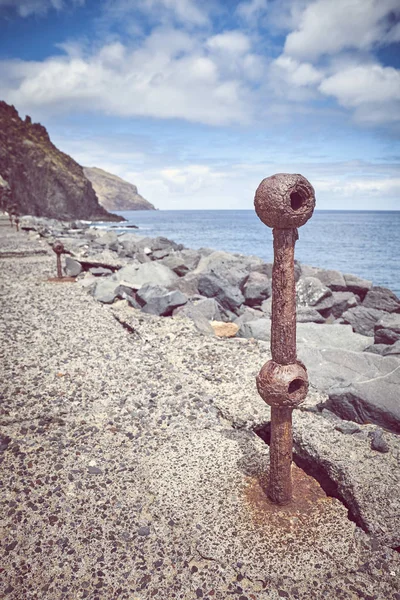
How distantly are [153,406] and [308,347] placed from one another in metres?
2.13

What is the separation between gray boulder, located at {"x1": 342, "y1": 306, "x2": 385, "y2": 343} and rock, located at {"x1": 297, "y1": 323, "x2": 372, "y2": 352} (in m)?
2.00

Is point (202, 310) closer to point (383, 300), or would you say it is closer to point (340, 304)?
point (340, 304)

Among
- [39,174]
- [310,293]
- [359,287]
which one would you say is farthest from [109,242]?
[39,174]

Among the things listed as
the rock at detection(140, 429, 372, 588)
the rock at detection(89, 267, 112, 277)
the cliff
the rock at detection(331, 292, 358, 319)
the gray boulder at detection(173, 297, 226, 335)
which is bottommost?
the rock at detection(331, 292, 358, 319)

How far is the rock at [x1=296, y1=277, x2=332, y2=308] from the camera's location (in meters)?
9.04

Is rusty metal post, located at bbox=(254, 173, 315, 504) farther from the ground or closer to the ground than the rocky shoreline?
farther from the ground

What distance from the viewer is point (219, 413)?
330cm

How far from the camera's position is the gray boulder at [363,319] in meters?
7.70

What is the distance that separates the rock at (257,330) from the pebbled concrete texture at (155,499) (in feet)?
3.89

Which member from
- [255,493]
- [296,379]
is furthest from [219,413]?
[296,379]

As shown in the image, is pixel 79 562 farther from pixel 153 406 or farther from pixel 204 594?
pixel 153 406

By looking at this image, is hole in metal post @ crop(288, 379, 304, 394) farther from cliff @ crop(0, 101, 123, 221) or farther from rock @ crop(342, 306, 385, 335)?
cliff @ crop(0, 101, 123, 221)

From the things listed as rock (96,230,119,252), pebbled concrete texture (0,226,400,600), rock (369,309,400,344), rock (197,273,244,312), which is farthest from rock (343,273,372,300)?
rock (96,230,119,252)

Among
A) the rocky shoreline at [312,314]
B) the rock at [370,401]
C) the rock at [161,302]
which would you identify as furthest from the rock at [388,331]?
the rock at [161,302]
